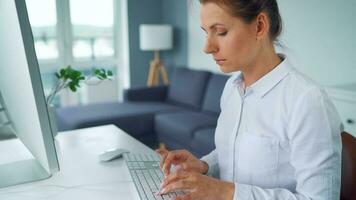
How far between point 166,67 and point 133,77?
46 cm

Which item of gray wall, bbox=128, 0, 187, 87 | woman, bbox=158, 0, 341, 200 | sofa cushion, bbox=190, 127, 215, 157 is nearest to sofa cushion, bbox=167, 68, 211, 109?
gray wall, bbox=128, 0, 187, 87

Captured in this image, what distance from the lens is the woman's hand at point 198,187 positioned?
0.80m

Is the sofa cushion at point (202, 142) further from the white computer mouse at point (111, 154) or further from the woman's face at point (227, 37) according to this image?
the woman's face at point (227, 37)

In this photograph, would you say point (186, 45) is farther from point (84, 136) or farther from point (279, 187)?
point (279, 187)

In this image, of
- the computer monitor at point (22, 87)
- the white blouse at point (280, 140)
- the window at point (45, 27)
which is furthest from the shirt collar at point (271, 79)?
the window at point (45, 27)

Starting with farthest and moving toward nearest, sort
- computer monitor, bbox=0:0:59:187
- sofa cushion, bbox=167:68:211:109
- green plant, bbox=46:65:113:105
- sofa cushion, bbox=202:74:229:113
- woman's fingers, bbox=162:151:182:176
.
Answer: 1. sofa cushion, bbox=167:68:211:109
2. sofa cushion, bbox=202:74:229:113
3. green plant, bbox=46:65:113:105
4. woman's fingers, bbox=162:151:182:176
5. computer monitor, bbox=0:0:59:187

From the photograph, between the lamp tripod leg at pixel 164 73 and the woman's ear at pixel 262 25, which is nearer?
the woman's ear at pixel 262 25

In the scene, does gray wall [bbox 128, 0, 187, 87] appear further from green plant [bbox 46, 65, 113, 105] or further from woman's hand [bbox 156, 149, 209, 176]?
woman's hand [bbox 156, 149, 209, 176]

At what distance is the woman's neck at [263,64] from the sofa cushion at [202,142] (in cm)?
163

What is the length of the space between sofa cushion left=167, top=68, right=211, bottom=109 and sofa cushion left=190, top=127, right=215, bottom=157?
0.84 m

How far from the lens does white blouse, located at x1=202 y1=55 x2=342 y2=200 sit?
82 centimetres

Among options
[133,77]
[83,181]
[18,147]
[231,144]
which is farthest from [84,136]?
[133,77]

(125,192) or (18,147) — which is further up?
(125,192)

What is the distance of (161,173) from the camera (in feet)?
3.63
